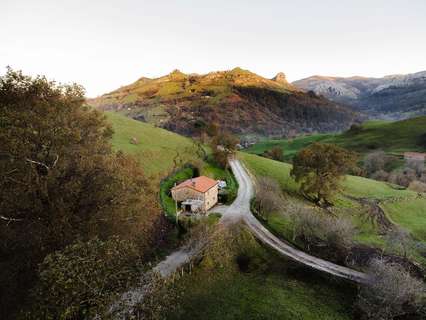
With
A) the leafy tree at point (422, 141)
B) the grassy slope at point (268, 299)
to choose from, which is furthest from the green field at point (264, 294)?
the leafy tree at point (422, 141)

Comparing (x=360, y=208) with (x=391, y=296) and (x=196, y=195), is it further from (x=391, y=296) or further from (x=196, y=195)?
(x=391, y=296)

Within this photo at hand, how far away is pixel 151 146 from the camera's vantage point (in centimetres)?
7531

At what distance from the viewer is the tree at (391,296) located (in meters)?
27.0

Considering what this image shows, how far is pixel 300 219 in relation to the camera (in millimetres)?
42625

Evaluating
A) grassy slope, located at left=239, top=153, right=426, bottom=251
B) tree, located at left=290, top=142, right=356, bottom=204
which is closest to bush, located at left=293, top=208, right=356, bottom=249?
grassy slope, located at left=239, top=153, right=426, bottom=251

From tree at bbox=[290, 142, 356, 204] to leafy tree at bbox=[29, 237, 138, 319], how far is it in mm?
55423

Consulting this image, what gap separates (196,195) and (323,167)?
30547 millimetres

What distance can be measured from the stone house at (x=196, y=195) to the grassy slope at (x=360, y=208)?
1258 centimetres

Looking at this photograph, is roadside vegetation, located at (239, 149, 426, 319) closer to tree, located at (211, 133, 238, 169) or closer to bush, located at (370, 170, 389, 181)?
tree, located at (211, 133, 238, 169)

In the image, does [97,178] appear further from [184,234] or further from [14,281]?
[184,234]

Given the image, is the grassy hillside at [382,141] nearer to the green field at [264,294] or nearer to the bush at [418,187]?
the bush at [418,187]

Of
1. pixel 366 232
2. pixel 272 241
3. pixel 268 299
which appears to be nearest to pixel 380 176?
pixel 366 232

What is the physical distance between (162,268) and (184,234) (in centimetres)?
830

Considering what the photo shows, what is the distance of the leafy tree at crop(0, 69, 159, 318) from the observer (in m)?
21.5
